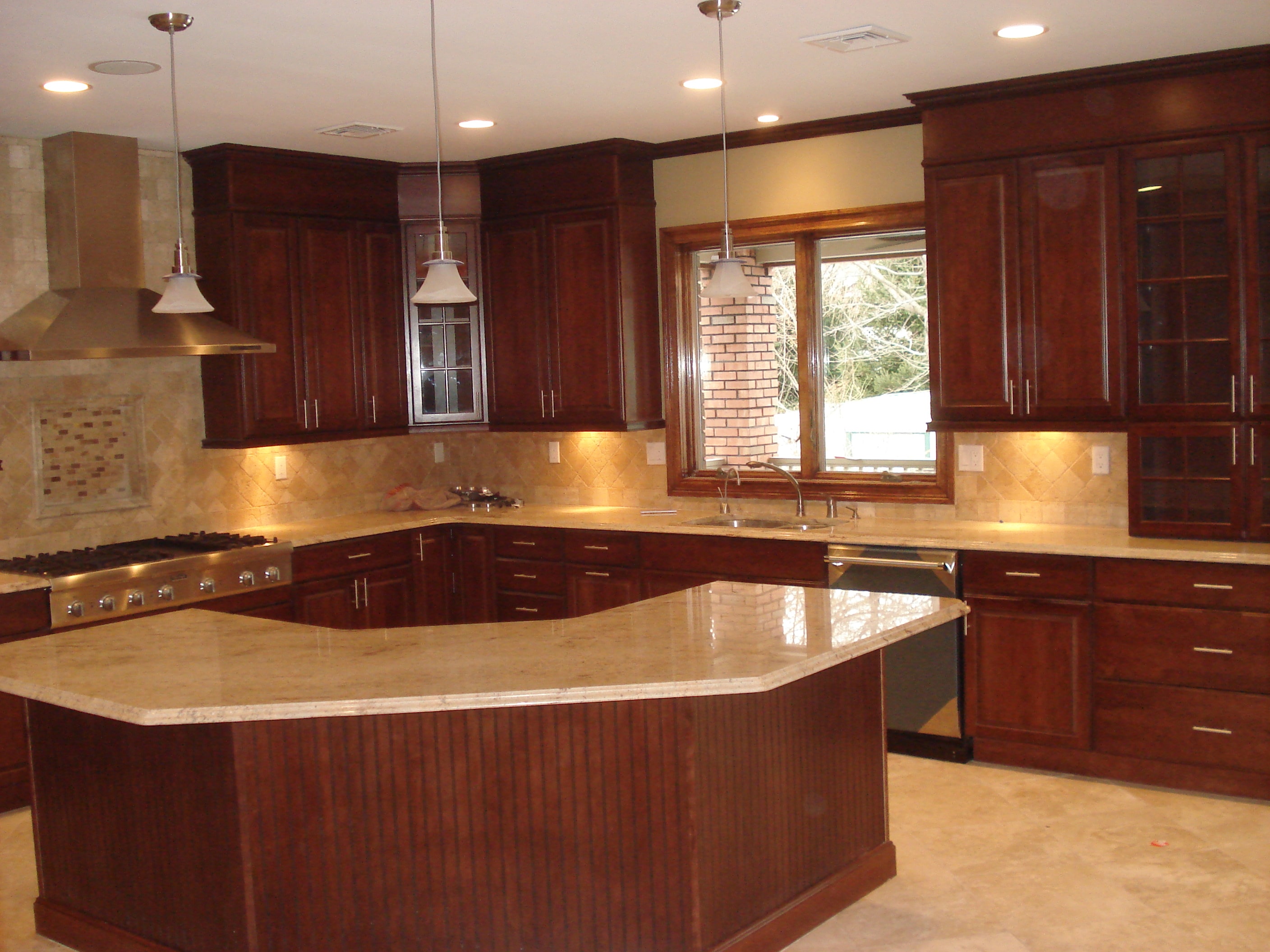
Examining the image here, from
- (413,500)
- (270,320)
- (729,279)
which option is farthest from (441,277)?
(413,500)

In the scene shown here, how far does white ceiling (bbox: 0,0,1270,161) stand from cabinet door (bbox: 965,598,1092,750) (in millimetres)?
2002

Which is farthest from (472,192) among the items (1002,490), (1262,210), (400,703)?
(400,703)

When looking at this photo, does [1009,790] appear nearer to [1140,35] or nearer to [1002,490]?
[1002,490]

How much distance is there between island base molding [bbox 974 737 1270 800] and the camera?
14.5ft

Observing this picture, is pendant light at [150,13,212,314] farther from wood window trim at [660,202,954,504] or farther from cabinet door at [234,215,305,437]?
wood window trim at [660,202,954,504]

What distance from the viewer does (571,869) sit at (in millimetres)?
3020

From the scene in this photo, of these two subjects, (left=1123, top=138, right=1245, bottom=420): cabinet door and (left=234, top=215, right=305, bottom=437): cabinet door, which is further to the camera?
(left=234, top=215, right=305, bottom=437): cabinet door

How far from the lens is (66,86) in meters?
4.38

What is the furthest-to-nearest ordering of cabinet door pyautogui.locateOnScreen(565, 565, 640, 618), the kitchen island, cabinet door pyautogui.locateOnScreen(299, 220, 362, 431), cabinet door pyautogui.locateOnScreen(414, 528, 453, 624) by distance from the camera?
cabinet door pyautogui.locateOnScreen(414, 528, 453, 624), cabinet door pyautogui.locateOnScreen(299, 220, 362, 431), cabinet door pyautogui.locateOnScreen(565, 565, 640, 618), the kitchen island

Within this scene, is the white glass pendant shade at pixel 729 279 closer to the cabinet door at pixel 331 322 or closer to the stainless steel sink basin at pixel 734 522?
the stainless steel sink basin at pixel 734 522


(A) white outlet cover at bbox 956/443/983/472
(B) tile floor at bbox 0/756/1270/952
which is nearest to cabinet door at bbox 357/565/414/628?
(B) tile floor at bbox 0/756/1270/952

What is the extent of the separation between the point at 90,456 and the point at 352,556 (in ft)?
3.91

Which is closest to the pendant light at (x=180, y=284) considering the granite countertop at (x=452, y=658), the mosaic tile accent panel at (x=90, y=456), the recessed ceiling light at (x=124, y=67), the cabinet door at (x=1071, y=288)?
the recessed ceiling light at (x=124, y=67)

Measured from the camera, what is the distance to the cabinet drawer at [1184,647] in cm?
435
